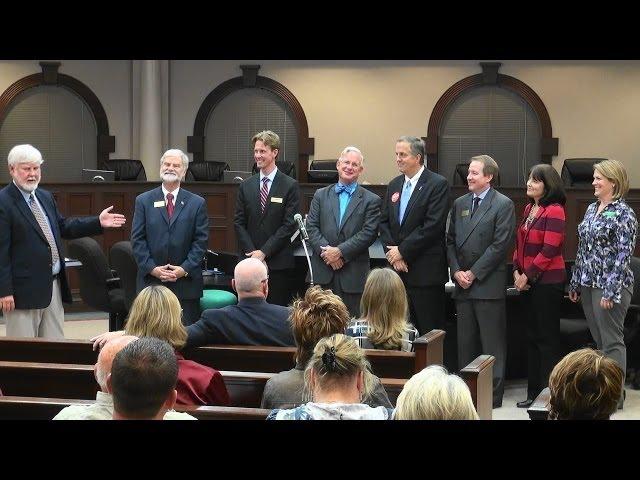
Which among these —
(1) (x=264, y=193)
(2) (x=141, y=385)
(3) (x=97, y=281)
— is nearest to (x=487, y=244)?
(1) (x=264, y=193)

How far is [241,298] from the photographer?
173 inches

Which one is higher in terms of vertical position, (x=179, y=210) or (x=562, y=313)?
(x=179, y=210)

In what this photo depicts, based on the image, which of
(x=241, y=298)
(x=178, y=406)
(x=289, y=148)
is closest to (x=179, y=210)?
(x=241, y=298)

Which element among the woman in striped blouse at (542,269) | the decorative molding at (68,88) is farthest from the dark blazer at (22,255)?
the decorative molding at (68,88)

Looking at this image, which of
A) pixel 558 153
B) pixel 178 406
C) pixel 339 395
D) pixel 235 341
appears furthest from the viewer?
pixel 558 153

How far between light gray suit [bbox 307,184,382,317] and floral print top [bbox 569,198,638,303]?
1.37m

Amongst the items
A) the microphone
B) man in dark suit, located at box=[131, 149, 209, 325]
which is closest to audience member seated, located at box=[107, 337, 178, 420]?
man in dark suit, located at box=[131, 149, 209, 325]

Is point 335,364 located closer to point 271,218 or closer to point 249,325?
point 249,325

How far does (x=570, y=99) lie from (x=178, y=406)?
10905 millimetres

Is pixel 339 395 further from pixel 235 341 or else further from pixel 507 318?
pixel 507 318

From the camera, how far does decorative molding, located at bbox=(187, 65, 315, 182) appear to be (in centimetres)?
1352

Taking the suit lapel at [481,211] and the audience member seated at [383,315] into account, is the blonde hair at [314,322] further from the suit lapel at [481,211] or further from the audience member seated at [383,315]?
the suit lapel at [481,211]

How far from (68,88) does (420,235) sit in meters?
8.52

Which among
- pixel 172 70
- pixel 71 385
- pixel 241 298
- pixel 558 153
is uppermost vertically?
pixel 172 70
